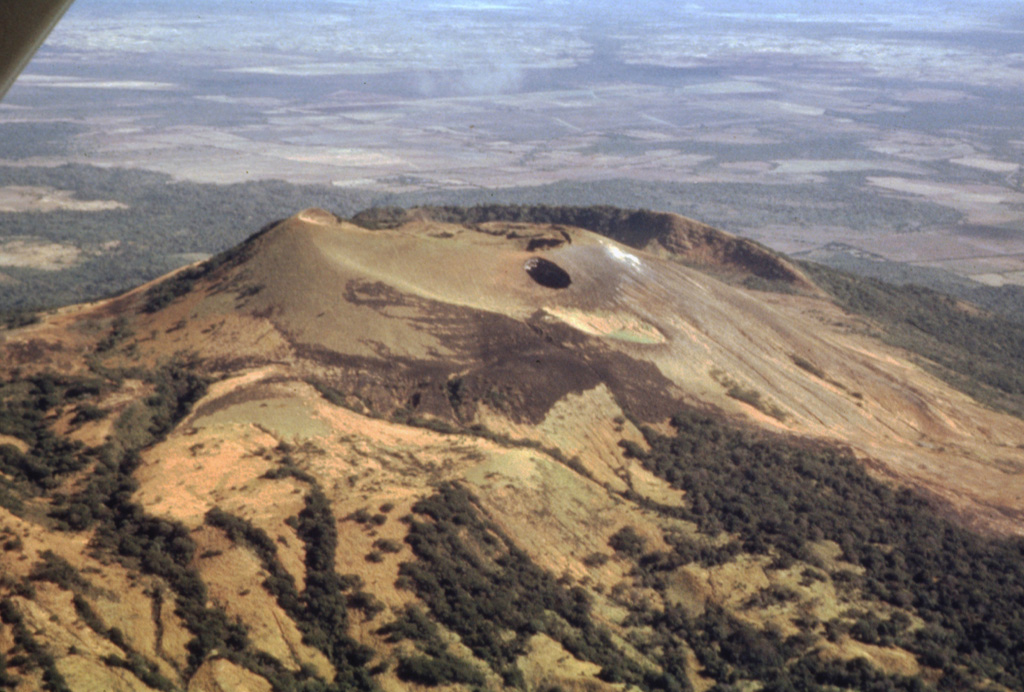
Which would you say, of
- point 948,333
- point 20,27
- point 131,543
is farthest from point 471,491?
point 948,333

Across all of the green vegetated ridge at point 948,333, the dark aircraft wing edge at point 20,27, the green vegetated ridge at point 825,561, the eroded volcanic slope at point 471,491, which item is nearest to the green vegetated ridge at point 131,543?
the eroded volcanic slope at point 471,491

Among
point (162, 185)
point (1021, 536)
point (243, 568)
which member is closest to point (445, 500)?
point (243, 568)

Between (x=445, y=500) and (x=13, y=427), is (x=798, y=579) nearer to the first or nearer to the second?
(x=445, y=500)

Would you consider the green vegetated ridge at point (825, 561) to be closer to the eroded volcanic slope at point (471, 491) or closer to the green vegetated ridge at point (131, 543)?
the eroded volcanic slope at point (471, 491)

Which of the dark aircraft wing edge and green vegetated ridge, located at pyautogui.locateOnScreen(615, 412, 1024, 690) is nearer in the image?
the dark aircraft wing edge

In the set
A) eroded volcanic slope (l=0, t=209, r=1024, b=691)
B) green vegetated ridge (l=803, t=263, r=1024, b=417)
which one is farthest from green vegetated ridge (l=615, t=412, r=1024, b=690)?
green vegetated ridge (l=803, t=263, r=1024, b=417)

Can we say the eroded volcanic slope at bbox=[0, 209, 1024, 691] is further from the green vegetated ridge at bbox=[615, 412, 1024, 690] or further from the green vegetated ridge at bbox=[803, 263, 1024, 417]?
the green vegetated ridge at bbox=[803, 263, 1024, 417]
